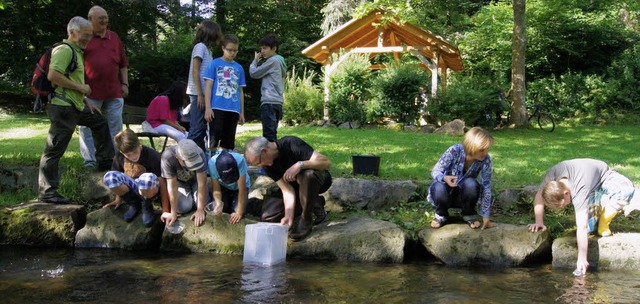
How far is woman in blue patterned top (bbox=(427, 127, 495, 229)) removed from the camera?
475 cm

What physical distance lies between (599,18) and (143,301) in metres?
19.5

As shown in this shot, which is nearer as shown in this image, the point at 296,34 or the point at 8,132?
the point at 8,132

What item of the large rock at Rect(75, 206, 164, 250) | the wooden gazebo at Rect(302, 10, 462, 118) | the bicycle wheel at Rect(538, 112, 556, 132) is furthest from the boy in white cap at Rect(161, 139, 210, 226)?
the bicycle wheel at Rect(538, 112, 556, 132)

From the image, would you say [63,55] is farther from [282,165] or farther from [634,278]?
[634,278]

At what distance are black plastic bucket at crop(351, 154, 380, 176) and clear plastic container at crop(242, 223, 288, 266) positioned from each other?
182cm

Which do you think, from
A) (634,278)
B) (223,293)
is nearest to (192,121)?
(223,293)

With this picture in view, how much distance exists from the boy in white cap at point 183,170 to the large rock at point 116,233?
203 millimetres

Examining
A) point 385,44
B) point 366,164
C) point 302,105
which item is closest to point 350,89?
point 302,105

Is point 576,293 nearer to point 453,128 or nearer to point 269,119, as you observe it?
point 269,119

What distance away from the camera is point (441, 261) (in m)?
4.75

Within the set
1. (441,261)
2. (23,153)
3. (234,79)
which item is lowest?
(441,261)

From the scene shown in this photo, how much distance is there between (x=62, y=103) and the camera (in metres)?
5.10

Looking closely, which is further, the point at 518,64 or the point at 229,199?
the point at 518,64

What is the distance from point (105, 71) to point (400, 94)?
9258mm
